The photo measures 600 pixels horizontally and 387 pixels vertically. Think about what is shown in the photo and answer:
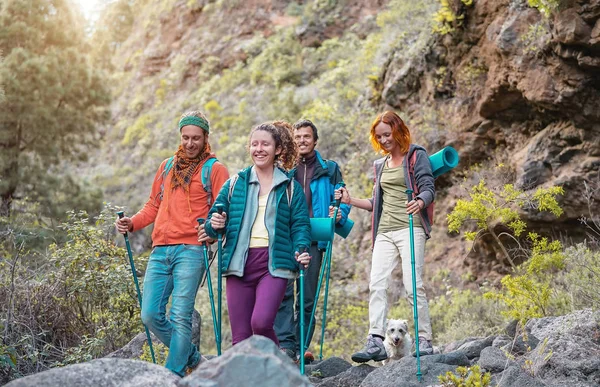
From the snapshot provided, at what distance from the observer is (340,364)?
6605 millimetres

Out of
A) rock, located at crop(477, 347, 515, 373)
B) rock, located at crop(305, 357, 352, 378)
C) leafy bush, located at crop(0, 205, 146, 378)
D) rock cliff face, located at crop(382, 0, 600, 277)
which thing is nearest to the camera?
rock, located at crop(477, 347, 515, 373)

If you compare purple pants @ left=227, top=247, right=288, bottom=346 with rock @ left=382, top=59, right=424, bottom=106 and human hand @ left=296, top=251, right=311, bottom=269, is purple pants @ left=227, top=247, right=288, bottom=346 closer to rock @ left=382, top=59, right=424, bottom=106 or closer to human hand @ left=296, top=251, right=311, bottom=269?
human hand @ left=296, top=251, right=311, bottom=269

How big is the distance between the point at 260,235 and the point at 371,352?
1662 millimetres

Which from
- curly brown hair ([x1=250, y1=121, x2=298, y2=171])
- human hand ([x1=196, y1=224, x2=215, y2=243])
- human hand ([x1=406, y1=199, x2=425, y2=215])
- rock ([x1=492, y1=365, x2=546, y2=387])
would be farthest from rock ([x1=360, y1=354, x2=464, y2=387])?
curly brown hair ([x1=250, y1=121, x2=298, y2=171])

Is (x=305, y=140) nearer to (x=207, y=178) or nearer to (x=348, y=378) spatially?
(x=207, y=178)

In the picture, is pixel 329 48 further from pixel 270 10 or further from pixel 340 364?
pixel 340 364

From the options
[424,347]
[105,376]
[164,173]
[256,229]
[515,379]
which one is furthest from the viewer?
[424,347]

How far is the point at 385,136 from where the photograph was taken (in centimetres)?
632

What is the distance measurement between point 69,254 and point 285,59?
1665 cm

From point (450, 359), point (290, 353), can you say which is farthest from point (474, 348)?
point (290, 353)

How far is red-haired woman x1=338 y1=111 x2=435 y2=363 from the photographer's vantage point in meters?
6.03

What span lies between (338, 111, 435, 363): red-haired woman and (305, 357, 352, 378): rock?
2.08 feet

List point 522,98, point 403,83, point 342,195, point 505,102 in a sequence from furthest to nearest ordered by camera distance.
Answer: point 403,83 < point 505,102 < point 522,98 < point 342,195

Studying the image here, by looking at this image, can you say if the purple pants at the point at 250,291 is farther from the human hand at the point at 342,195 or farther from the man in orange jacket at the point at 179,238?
the human hand at the point at 342,195
